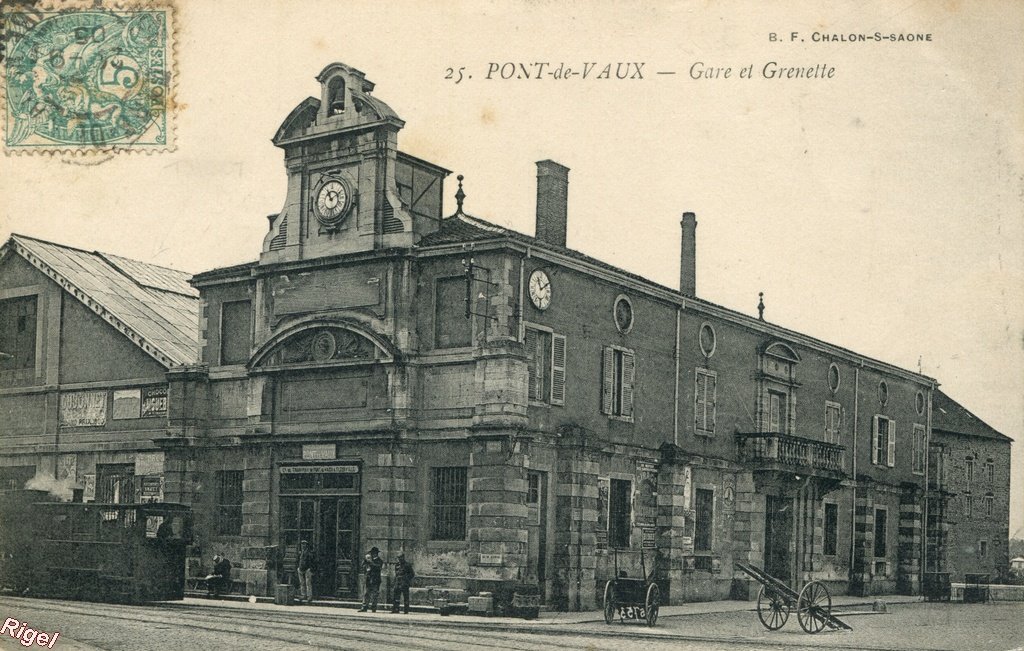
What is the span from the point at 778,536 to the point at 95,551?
20.2 m

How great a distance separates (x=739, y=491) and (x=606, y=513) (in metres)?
7.59

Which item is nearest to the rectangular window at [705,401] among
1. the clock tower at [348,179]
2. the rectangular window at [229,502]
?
the clock tower at [348,179]

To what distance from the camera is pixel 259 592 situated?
31953 mm

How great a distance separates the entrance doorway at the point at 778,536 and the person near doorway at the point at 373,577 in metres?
15.1

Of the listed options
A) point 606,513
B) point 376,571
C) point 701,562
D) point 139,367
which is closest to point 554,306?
point 606,513

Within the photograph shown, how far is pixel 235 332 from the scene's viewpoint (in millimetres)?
34031

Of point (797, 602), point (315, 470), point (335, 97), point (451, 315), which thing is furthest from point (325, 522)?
point (797, 602)

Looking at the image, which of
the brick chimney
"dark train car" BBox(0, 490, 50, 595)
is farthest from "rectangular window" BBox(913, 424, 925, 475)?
"dark train car" BBox(0, 490, 50, 595)

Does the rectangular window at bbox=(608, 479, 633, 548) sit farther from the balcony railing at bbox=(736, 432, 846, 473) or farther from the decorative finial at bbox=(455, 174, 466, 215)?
the decorative finial at bbox=(455, 174, 466, 215)

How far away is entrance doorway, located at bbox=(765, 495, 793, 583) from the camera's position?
1574 inches

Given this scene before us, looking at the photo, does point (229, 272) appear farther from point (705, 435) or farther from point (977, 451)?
point (977, 451)

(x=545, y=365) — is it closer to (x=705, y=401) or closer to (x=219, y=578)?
(x=705, y=401)

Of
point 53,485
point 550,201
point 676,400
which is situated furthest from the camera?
point 53,485

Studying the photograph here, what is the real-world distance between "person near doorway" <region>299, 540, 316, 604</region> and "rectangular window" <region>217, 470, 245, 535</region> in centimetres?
305
